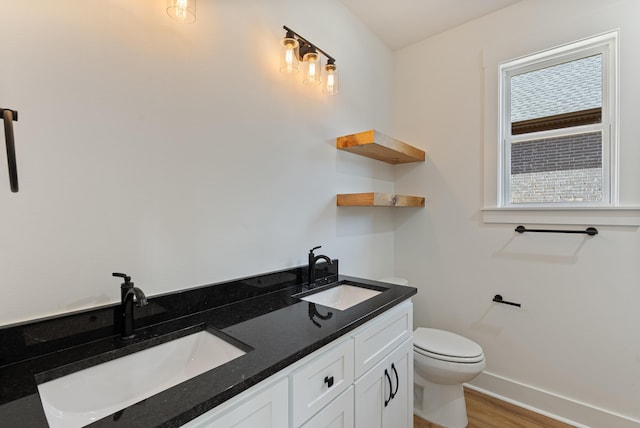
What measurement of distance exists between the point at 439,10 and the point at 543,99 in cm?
95

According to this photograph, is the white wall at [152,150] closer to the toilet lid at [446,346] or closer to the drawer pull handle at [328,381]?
the drawer pull handle at [328,381]

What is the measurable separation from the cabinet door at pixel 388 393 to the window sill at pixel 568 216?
44.5 inches

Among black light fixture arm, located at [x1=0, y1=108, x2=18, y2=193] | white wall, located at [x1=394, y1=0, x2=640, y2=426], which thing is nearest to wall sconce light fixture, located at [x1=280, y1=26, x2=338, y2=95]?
white wall, located at [x1=394, y1=0, x2=640, y2=426]

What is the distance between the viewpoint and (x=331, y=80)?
173 cm

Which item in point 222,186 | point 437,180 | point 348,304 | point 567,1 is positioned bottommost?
point 348,304

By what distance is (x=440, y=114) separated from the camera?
7.50 ft

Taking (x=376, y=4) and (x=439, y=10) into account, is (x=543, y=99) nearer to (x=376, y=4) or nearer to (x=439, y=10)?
(x=439, y=10)

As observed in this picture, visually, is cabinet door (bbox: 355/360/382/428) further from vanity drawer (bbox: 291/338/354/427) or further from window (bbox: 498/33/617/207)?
window (bbox: 498/33/617/207)

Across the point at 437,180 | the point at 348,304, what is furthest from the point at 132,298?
the point at 437,180

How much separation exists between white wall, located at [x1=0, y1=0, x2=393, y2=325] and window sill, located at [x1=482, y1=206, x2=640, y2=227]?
1229 mm

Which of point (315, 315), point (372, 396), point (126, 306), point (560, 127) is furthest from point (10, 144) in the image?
point (560, 127)

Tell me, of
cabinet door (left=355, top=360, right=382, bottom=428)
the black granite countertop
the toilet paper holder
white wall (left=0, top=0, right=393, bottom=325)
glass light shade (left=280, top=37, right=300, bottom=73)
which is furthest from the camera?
the toilet paper holder

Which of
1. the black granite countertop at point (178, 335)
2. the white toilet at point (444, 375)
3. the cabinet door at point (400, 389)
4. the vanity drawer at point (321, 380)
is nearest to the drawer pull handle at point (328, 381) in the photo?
the vanity drawer at point (321, 380)

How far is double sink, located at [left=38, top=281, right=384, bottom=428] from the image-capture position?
70cm
